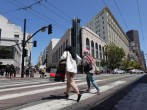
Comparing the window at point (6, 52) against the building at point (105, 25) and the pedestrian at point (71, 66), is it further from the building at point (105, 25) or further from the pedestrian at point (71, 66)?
the building at point (105, 25)

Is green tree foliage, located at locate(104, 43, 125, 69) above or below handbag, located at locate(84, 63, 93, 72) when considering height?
above

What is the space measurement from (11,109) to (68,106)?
4.27 feet

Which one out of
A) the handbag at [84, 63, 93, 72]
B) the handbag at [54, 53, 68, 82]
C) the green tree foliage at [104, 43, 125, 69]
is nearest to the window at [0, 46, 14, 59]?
the handbag at [84, 63, 93, 72]

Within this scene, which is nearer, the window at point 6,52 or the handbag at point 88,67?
the handbag at point 88,67

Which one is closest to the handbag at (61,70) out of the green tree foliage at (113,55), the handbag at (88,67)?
Result: the handbag at (88,67)

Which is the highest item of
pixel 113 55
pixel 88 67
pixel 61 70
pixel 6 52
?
pixel 113 55

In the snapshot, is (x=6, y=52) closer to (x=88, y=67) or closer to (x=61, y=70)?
(x=88, y=67)

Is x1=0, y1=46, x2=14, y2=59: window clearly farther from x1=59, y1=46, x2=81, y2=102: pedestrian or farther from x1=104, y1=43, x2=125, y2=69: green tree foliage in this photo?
x1=104, y1=43, x2=125, y2=69: green tree foliage

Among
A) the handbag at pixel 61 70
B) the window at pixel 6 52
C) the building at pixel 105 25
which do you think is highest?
the building at pixel 105 25

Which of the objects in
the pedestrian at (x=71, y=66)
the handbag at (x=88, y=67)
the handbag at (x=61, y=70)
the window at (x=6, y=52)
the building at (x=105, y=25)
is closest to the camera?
the pedestrian at (x=71, y=66)

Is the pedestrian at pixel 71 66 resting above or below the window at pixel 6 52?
below

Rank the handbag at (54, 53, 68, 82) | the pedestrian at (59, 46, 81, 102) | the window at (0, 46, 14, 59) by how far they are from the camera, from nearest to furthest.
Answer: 1. the pedestrian at (59, 46, 81, 102)
2. the handbag at (54, 53, 68, 82)
3. the window at (0, 46, 14, 59)

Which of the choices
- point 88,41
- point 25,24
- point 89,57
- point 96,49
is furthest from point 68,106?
point 96,49

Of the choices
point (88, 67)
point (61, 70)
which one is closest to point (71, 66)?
point (61, 70)
